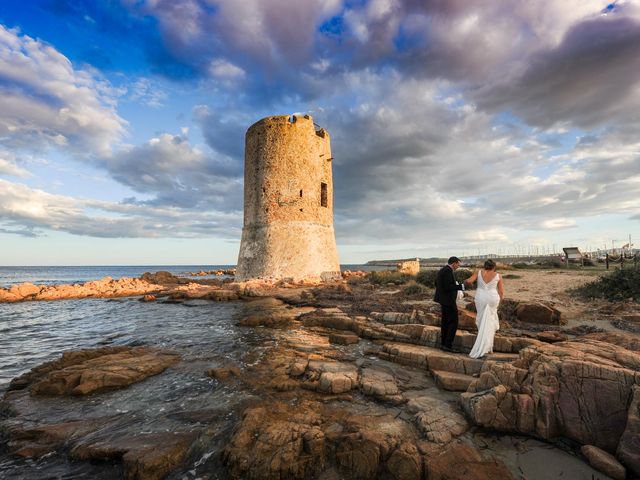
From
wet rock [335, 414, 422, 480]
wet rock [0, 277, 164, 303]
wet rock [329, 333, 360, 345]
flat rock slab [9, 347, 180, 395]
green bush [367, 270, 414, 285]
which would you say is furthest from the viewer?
wet rock [0, 277, 164, 303]

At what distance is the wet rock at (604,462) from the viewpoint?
293 cm

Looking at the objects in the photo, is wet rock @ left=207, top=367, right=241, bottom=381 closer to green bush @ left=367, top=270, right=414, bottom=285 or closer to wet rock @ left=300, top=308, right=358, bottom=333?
wet rock @ left=300, top=308, right=358, bottom=333

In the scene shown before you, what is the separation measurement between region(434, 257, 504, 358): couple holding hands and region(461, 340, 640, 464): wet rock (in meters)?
1.61

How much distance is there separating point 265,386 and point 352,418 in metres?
1.90

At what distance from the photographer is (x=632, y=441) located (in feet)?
10.1

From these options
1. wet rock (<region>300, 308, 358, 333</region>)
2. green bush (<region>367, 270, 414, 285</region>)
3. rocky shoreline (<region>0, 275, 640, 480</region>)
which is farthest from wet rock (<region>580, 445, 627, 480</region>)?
green bush (<region>367, 270, 414, 285</region>)

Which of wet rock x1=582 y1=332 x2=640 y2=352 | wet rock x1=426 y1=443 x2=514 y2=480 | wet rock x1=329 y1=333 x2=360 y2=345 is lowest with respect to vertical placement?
wet rock x1=426 y1=443 x2=514 y2=480

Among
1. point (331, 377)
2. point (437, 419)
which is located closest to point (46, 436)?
point (331, 377)

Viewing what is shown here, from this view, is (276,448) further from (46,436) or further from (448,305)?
(448,305)

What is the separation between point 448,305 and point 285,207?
592 inches

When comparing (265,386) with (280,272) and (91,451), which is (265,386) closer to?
(91,451)

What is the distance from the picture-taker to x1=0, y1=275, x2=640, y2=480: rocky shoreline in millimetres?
3230

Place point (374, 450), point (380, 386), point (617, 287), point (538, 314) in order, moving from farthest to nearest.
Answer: point (617, 287)
point (538, 314)
point (380, 386)
point (374, 450)

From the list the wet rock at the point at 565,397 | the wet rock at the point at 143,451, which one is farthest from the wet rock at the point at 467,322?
the wet rock at the point at 143,451
